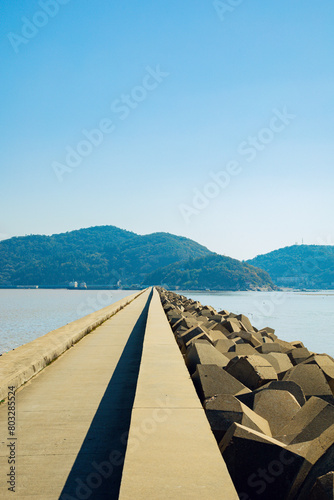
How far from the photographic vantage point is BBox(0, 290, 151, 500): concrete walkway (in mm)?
2590

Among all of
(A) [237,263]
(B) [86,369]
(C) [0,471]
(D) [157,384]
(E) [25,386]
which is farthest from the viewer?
(A) [237,263]

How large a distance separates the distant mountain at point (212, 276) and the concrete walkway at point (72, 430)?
14693 cm

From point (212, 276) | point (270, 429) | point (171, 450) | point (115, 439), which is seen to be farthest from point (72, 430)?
point (212, 276)

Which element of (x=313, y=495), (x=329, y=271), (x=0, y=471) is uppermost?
(x=329, y=271)

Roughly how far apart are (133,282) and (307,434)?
621 feet

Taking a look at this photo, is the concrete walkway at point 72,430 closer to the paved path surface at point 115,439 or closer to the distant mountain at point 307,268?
the paved path surface at point 115,439

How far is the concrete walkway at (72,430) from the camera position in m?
2.59

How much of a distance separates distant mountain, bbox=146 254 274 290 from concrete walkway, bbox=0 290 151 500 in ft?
482

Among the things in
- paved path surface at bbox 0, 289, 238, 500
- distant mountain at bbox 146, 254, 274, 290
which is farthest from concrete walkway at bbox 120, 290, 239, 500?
distant mountain at bbox 146, 254, 274, 290

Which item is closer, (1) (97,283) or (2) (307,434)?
(2) (307,434)

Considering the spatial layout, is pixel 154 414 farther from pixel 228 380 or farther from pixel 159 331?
pixel 159 331

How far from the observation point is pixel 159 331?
7672mm

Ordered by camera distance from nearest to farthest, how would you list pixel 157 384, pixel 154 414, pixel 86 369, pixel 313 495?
1. pixel 313 495
2. pixel 154 414
3. pixel 157 384
4. pixel 86 369

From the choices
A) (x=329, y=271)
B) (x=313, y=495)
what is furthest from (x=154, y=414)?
(x=329, y=271)
